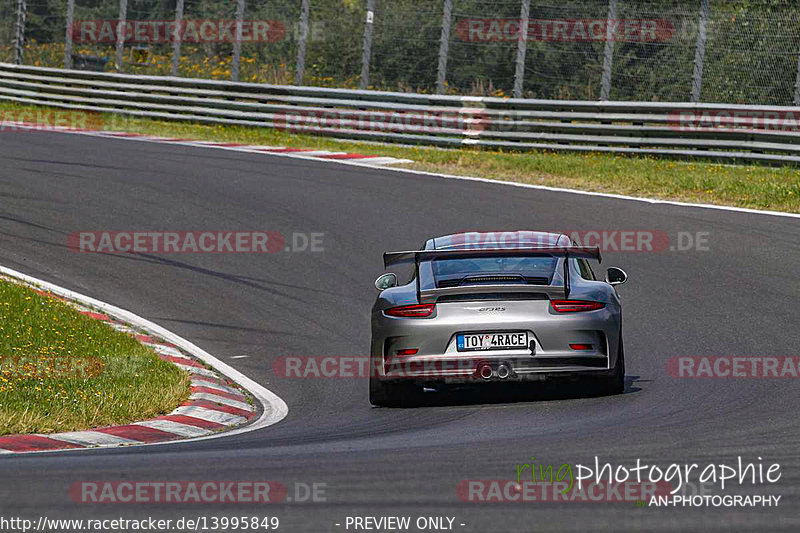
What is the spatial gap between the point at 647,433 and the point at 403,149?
1632 centimetres

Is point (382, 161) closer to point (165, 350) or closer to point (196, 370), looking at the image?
point (165, 350)

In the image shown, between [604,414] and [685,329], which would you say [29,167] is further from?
[604,414]

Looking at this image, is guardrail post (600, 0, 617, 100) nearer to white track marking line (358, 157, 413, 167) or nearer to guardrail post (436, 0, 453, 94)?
guardrail post (436, 0, 453, 94)

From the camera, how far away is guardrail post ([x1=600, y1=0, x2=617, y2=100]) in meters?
21.1

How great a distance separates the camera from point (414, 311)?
27.5 ft

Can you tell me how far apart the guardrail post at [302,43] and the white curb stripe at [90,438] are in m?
18.2

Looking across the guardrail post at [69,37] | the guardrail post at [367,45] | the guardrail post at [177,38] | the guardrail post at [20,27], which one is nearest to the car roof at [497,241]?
the guardrail post at [367,45]

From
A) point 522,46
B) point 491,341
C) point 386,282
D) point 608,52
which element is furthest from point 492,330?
point 522,46

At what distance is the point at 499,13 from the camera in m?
22.4

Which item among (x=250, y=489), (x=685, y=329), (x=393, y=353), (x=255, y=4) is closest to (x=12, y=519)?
(x=250, y=489)

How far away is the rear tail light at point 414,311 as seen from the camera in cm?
834

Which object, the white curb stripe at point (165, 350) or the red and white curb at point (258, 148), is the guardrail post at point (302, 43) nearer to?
the red and white curb at point (258, 148)

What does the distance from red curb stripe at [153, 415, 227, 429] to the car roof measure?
219cm

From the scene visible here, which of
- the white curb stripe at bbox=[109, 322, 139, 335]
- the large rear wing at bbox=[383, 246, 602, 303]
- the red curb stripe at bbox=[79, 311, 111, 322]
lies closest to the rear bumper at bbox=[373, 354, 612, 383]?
the large rear wing at bbox=[383, 246, 602, 303]
